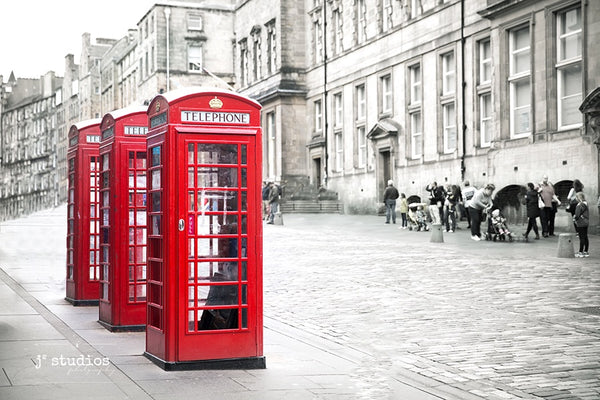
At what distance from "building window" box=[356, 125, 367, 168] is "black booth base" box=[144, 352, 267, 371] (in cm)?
3892

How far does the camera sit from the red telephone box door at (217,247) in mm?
7918

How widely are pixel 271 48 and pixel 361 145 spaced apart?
1475 centimetres

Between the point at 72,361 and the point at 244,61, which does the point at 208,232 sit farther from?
the point at 244,61

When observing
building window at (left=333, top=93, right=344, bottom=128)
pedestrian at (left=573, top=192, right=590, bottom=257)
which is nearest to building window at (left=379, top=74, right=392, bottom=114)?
building window at (left=333, top=93, right=344, bottom=128)

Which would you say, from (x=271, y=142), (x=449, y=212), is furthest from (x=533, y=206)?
(x=271, y=142)

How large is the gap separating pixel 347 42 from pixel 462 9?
1289 centimetres

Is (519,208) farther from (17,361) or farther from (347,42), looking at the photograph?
(17,361)

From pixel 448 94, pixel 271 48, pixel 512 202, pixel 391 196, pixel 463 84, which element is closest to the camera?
pixel 512 202

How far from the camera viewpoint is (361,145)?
1868 inches

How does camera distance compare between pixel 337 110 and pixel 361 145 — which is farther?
pixel 337 110

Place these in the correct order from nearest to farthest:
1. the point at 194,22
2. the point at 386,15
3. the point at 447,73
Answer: the point at 447,73 < the point at 386,15 < the point at 194,22

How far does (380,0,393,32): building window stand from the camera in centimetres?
4329

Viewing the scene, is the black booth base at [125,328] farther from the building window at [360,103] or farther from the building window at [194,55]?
the building window at [194,55]

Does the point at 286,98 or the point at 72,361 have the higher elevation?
the point at 286,98
